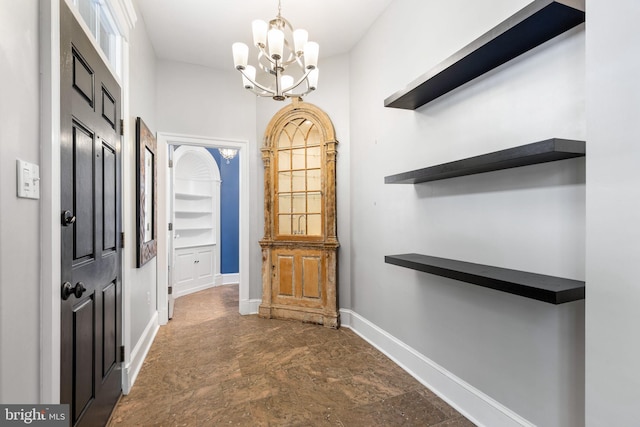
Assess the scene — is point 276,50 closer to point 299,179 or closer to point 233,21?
point 233,21

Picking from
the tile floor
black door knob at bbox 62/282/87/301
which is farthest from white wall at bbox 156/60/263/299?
black door knob at bbox 62/282/87/301

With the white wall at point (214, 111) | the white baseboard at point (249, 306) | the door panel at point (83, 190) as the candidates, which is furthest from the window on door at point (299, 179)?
the door panel at point (83, 190)

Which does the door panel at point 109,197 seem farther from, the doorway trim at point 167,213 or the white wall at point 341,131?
the white wall at point 341,131

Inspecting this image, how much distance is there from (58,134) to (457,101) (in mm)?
2068

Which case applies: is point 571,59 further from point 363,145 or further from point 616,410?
point 363,145

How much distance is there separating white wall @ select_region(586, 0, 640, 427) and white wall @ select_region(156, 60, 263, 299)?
315 centimetres

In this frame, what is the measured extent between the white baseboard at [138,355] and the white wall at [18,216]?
1.19 m

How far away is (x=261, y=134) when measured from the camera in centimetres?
375

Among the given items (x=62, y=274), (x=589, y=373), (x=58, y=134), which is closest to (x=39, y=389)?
(x=62, y=274)

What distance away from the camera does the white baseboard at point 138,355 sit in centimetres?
209

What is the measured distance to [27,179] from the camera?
1011 mm

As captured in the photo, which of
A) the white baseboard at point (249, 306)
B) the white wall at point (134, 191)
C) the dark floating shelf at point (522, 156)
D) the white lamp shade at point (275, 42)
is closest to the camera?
the dark floating shelf at point (522, 156)

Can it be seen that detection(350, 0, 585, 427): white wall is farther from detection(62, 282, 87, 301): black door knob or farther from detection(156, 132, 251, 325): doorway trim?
detection(62, 282, 87, 301): black door knob

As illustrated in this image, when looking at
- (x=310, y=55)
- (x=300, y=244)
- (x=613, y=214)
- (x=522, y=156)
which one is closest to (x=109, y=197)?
(x=310, y=55)
